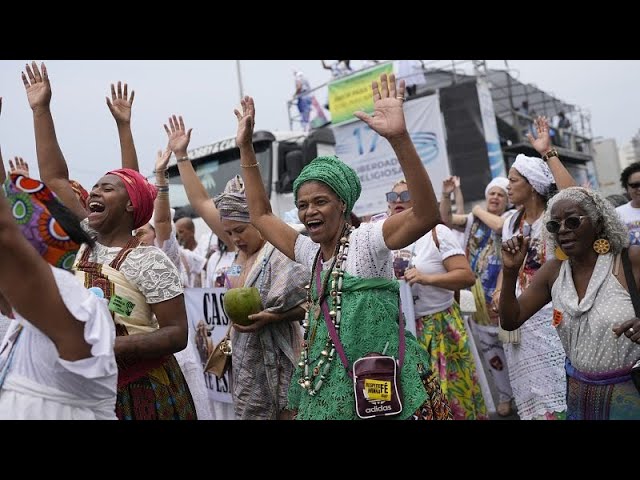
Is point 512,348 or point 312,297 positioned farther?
point 512,348

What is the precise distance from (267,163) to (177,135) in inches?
264

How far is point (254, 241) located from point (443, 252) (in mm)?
1728

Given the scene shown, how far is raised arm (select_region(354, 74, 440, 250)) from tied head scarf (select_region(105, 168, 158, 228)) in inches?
46.9

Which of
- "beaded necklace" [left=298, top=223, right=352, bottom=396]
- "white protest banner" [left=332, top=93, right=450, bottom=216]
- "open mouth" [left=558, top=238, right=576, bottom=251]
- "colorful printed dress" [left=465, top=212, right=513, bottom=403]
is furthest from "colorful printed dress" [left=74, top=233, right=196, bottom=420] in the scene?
"white protest banner" [left=332, top=93, right=450, bottom=216]

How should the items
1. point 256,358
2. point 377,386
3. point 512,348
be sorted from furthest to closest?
point 512,348 < point 256,358 < point 377,386

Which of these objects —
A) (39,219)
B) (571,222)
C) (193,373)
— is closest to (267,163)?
(193,373)

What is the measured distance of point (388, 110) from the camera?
3.00 meters

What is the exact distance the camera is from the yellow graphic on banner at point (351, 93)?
49.4 feet

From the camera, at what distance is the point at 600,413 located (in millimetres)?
3406

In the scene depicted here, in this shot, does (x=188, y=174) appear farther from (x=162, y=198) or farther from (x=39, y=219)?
(x=39, y=219)

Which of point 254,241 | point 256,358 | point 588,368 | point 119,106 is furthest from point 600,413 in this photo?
point 119,106

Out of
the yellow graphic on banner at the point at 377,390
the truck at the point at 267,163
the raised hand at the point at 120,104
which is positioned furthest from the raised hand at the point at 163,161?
the truck at the point at 267,163
